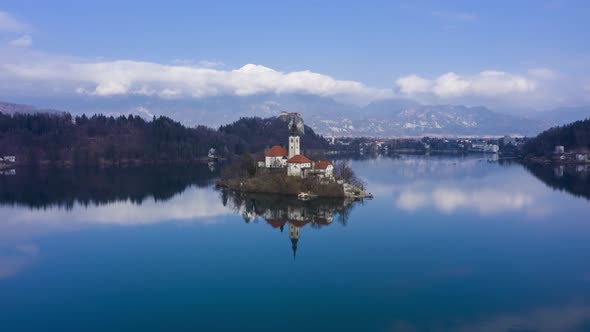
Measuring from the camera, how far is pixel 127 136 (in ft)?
159

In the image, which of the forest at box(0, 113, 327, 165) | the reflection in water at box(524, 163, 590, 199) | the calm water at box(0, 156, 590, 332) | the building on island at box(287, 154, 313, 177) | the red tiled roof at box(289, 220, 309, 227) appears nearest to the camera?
the calm water at box(0, 156, 590, 332)

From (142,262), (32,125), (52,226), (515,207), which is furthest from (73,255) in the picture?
(32,125)

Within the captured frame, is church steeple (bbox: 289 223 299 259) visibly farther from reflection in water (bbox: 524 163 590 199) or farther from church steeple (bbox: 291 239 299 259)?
reflection in water (bbox: 524 163 590 199)

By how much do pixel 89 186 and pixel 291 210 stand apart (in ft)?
45.5

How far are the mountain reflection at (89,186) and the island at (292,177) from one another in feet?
10.8

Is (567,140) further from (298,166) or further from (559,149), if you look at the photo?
(298,166)

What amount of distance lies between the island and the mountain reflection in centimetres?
329

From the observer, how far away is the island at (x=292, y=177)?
2042cm

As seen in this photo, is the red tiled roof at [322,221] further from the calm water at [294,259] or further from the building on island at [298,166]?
the building on island at [298,166]

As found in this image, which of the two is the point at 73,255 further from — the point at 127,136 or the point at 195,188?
the point at 127,136

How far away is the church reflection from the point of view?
15.1 meters

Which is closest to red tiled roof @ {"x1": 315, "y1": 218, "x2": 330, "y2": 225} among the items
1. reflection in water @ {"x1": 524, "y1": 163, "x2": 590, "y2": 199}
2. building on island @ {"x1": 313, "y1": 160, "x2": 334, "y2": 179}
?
building on island @ {"x1": 313, "y1": 160, "x2": 334, "y2": 179}

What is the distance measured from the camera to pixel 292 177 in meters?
21.4

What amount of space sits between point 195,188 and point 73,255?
516 inches
